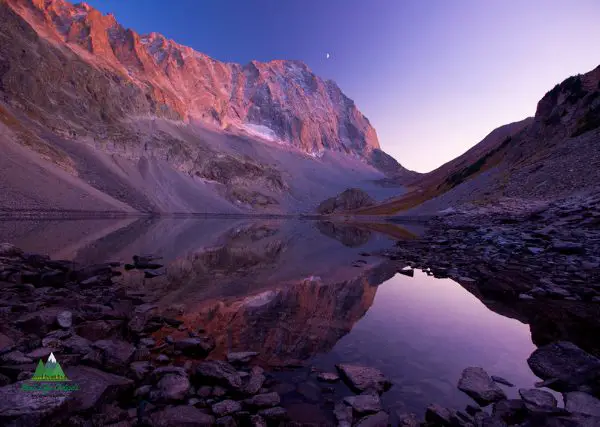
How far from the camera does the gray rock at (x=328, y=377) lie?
6.50 m

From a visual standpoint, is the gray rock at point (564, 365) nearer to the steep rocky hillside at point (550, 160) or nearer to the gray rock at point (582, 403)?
the gray rock at point (582, 403)

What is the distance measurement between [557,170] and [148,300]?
52.0 metres

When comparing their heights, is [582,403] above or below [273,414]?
above

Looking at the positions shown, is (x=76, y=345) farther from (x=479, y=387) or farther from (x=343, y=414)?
(x=479, y=387)

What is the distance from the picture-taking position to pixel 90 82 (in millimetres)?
100562

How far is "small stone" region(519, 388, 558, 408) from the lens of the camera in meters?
5.46

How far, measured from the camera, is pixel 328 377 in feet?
21.5

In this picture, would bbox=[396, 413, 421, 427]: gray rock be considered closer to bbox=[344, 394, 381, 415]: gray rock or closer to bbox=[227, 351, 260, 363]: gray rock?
bbox=[344, 394, 381, 415]: gray rock

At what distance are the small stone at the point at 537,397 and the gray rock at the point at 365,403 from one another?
8.38 feet

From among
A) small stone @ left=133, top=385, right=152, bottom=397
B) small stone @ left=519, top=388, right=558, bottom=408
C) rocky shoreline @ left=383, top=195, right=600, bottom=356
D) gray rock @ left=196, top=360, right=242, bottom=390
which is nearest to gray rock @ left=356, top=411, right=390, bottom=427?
gray rock @ left=196, top=360, right=242, bottom=390

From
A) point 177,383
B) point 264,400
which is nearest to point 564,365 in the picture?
point 264,400

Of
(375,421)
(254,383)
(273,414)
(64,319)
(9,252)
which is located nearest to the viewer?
(375,421)

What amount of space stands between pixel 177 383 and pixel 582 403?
6.83 m

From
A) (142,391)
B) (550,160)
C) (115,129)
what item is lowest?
(142,391)
